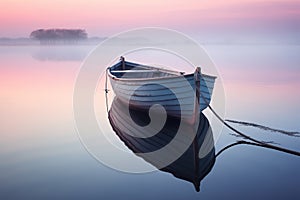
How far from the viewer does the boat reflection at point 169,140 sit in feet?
22.3

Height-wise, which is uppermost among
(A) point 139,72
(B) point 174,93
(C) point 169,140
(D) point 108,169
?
(A) point 139,72

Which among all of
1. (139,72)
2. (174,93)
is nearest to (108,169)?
(174,93)

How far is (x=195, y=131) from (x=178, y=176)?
8.64ft

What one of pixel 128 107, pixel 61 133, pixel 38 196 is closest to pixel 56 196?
pixel 38 196

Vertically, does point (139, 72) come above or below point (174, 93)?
above

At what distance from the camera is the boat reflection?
22.3 ft

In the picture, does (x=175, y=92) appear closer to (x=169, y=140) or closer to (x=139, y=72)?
(x=169, y=140)

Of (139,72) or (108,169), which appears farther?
(139,72)

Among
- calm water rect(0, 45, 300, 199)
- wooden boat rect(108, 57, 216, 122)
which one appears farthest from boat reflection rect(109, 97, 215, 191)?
wooden boat rect(108, 57, 216, 122)

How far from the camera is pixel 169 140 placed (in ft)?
27.7

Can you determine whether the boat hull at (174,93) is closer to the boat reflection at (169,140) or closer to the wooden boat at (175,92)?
the wooden boat at (175,92)

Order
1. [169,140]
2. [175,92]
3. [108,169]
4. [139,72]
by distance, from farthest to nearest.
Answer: [139,72] → [175,92] → [169,140] → [108,169]

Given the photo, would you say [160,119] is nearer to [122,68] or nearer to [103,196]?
[103,196]

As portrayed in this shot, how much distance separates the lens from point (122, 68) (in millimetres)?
14984
